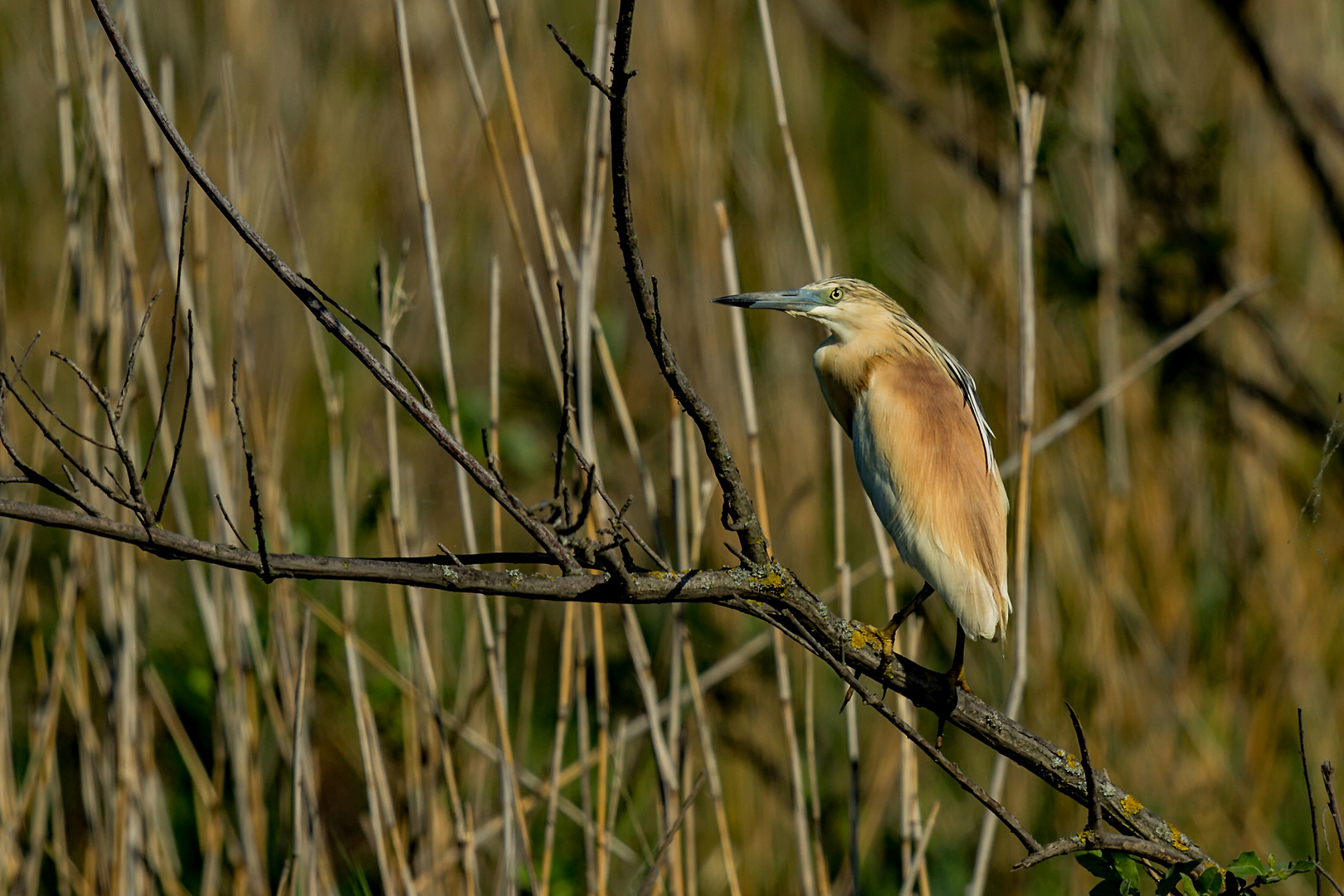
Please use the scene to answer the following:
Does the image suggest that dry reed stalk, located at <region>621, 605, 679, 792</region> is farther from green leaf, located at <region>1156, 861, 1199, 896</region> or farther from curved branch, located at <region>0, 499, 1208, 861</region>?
green leaf, located at <region>1156, 861, 1199, 896</region>

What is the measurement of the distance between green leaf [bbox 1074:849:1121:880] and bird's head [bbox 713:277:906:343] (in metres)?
0.86

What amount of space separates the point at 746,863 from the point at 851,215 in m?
2.54

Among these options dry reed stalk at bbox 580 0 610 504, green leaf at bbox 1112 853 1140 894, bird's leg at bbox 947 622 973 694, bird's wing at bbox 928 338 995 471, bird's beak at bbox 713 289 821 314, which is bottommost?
green leaf at bbox 1112 853 1140 894

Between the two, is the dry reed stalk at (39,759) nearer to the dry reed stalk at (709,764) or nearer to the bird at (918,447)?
the dry reed stalk at (709,764)

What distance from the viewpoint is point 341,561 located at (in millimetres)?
1028

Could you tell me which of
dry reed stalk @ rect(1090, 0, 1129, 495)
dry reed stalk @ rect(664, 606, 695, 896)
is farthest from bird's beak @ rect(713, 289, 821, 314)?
dry reed stalk @ rect(1090, 0, 1129, 495)

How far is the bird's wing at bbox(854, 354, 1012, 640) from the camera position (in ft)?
5.35

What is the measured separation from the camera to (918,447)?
1.72 meters

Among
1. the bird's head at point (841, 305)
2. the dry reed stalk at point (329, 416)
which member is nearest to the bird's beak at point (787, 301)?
the bird's head at point (841, 305)

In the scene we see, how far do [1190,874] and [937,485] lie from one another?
0.62 meters

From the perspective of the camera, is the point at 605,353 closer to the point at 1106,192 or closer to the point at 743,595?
the point at 743,595

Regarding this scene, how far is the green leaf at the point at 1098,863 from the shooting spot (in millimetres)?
1320

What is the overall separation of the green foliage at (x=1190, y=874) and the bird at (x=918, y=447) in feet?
0.98

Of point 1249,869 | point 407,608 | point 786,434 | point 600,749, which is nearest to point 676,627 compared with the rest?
point 600,749
